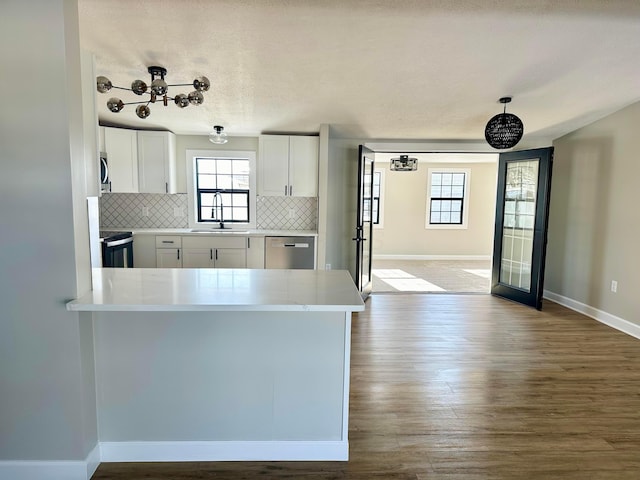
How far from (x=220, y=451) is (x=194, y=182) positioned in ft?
13.0

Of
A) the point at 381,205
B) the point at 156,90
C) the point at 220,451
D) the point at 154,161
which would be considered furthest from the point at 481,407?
the point at 381,205

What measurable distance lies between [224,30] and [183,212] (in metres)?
3.19

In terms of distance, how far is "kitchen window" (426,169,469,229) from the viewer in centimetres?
820

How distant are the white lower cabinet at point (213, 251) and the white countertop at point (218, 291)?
2442 mm

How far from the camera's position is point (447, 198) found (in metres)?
8.29

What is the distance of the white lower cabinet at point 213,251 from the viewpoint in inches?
180

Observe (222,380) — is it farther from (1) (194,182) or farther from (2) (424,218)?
(2) (424,218)

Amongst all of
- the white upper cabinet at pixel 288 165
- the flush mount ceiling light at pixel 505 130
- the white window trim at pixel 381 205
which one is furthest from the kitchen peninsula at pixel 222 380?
the white window trim at pixel 381 205

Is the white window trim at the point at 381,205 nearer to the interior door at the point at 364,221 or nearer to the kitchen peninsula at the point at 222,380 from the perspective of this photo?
the interior door at the point at 364,221

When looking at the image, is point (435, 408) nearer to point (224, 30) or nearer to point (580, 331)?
point (580, 331)

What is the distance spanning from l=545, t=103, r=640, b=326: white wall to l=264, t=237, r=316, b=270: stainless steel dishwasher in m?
3.31

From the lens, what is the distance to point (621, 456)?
190 centimetres

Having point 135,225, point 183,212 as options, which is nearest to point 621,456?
point 183,212

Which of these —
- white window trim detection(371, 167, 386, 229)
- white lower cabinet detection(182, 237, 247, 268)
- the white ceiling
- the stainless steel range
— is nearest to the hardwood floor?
white lower cabinet detection(182, 237, 247, 268)
